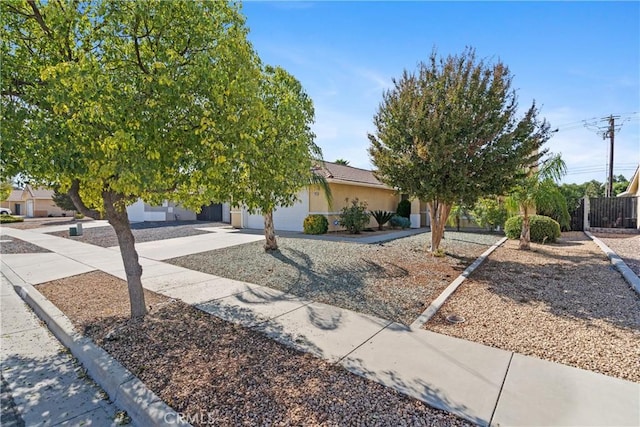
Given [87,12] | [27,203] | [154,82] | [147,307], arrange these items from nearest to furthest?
[154,82] < [87,12] < [147,307] < [27,203]

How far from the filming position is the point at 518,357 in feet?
11.6

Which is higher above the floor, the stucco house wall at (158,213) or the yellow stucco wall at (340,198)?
the yellow stucco wall at (340,198)

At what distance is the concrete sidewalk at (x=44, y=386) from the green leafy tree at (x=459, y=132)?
24.8 ft

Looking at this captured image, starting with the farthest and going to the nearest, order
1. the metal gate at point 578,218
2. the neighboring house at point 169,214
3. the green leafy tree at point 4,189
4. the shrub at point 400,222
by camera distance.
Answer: the neighboring house at point 169,214
the shrub at point 400,222
the metal gate at point 578,218
the green leafy tree at point 4,189

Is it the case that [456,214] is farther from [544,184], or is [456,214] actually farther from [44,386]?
[44,386]

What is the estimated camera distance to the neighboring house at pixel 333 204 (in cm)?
1622

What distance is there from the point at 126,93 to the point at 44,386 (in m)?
3.20

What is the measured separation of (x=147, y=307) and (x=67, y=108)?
3.42 meters

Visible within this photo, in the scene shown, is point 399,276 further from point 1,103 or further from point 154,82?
point 1,103

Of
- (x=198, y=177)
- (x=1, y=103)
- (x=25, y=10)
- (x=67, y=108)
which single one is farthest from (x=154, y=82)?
(x=25, y=10)

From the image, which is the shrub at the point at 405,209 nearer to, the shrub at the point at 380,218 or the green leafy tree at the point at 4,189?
the shrub at the point at 380,218

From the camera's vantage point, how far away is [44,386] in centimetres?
332

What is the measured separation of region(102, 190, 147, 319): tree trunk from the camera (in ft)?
15.0

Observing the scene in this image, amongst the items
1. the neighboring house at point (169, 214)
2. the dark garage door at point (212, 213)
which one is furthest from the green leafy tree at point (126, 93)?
the neighboring house at point (169, 214)
